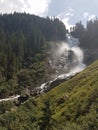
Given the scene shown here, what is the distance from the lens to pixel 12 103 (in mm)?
140375

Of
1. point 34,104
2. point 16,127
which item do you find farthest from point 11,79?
point 16,127

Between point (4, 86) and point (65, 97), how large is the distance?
6275cm

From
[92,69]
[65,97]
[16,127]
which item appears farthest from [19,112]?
[92,69]

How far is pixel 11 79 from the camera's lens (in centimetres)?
18512

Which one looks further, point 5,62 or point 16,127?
point 5,62

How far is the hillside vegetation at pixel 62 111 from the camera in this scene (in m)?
82.0

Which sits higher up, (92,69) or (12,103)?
(92,69)

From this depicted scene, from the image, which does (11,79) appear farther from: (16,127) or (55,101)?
(16,127)

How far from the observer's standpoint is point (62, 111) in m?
105

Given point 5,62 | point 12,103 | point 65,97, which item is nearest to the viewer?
point 65,97

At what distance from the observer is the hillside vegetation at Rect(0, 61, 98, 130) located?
8203 cm

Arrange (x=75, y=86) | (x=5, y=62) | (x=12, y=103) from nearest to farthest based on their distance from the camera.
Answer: (x=75, y=86) → (x=12, y=103) → (x=5, y=62)

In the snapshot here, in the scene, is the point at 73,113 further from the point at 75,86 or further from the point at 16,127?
the point at 75,86

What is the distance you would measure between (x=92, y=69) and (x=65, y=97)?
37133mm
